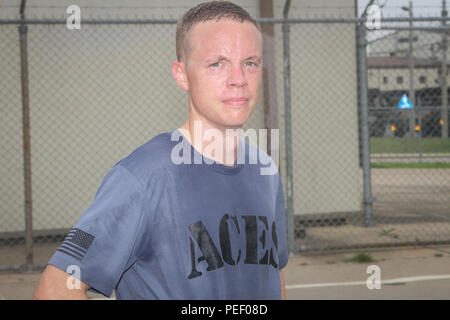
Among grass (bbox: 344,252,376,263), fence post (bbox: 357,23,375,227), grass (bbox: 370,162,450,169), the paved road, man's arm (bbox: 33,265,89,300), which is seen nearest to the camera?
man's arm (bbox: 33,265,89,300)

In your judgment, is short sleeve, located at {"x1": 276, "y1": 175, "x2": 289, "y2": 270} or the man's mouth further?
short sleeve, located at {"x1": 276, "y1": 175, "x2": 289, "y2": 270}

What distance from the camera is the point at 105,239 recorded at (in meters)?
1.08

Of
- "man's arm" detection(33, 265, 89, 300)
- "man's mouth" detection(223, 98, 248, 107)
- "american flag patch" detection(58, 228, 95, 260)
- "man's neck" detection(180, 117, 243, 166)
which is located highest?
"man's mouth" detection(223, 98, 248, 107)

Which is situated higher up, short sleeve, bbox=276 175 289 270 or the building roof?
the building roof

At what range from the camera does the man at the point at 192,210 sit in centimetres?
108

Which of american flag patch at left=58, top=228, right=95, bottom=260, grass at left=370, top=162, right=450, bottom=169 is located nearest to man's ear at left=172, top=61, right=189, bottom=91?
american flag patch at left=58, top=228, right=95, bottom=260

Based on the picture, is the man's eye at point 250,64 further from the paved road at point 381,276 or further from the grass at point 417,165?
the grass at point 417,165

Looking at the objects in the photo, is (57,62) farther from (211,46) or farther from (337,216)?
(211,46)

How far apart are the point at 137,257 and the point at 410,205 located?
8.93m

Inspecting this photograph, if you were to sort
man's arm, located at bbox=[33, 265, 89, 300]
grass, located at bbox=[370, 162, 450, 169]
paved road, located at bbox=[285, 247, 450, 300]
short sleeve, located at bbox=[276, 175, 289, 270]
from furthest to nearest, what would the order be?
grass, located at bbox=[370, 162, 450, 169] → paved road, located at bbox=[285, 247, 450, 300] → short sleeve, located at bbox=[276, 175, 289, 270] → man's arm, located at bbox=[33, 265, 89, 300]

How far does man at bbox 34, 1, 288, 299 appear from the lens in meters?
1.08

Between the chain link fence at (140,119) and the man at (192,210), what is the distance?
4623 mm

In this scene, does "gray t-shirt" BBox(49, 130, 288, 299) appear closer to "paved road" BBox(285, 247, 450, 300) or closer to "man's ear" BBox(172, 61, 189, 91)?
"man's ear" BBox(172, 61, 189, 91)

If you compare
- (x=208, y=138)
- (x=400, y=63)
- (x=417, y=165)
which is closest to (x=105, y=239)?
(x=208, y=138)
